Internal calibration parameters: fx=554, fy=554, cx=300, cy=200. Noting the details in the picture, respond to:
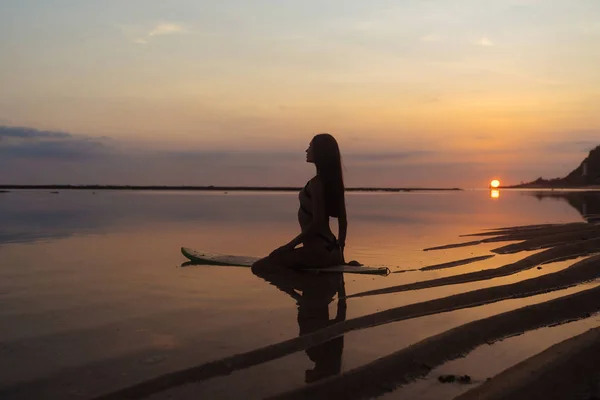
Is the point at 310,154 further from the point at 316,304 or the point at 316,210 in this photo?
the point at 316,304

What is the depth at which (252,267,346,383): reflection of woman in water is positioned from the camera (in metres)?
4.38

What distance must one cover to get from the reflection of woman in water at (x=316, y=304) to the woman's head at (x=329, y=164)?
137 centimetres

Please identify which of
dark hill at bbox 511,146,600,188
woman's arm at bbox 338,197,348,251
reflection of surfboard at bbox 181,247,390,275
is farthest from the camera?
dark hill at bbox 511,146,600,188

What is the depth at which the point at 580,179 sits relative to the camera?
10825cm

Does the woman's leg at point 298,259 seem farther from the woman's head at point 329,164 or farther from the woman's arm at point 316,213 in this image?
the woman's head at point 329,164

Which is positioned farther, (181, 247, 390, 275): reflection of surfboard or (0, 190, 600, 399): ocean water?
(181, 247, 390, 275): reflection of surfboard

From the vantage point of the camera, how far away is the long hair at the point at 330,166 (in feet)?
30.7

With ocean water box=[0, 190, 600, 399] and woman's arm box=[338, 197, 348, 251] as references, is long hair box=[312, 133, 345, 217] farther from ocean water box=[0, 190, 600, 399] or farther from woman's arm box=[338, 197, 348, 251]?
Answer: ocean water box=[0, 190, 600, 399]

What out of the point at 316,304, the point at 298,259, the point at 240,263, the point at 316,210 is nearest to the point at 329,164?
the point at 316,210

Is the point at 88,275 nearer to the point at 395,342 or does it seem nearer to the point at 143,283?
the point at 143,283

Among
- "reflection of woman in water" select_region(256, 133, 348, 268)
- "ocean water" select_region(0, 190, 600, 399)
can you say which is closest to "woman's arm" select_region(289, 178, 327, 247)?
"reflection of woman in water" select_region(256, 133, 348, 268)

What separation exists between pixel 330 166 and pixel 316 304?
3140 millimetres

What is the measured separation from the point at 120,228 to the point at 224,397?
1578 centimetres

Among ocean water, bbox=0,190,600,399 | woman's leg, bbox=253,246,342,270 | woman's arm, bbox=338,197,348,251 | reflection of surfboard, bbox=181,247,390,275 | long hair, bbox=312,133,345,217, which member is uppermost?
long hair, bbox=312,133,345,217
